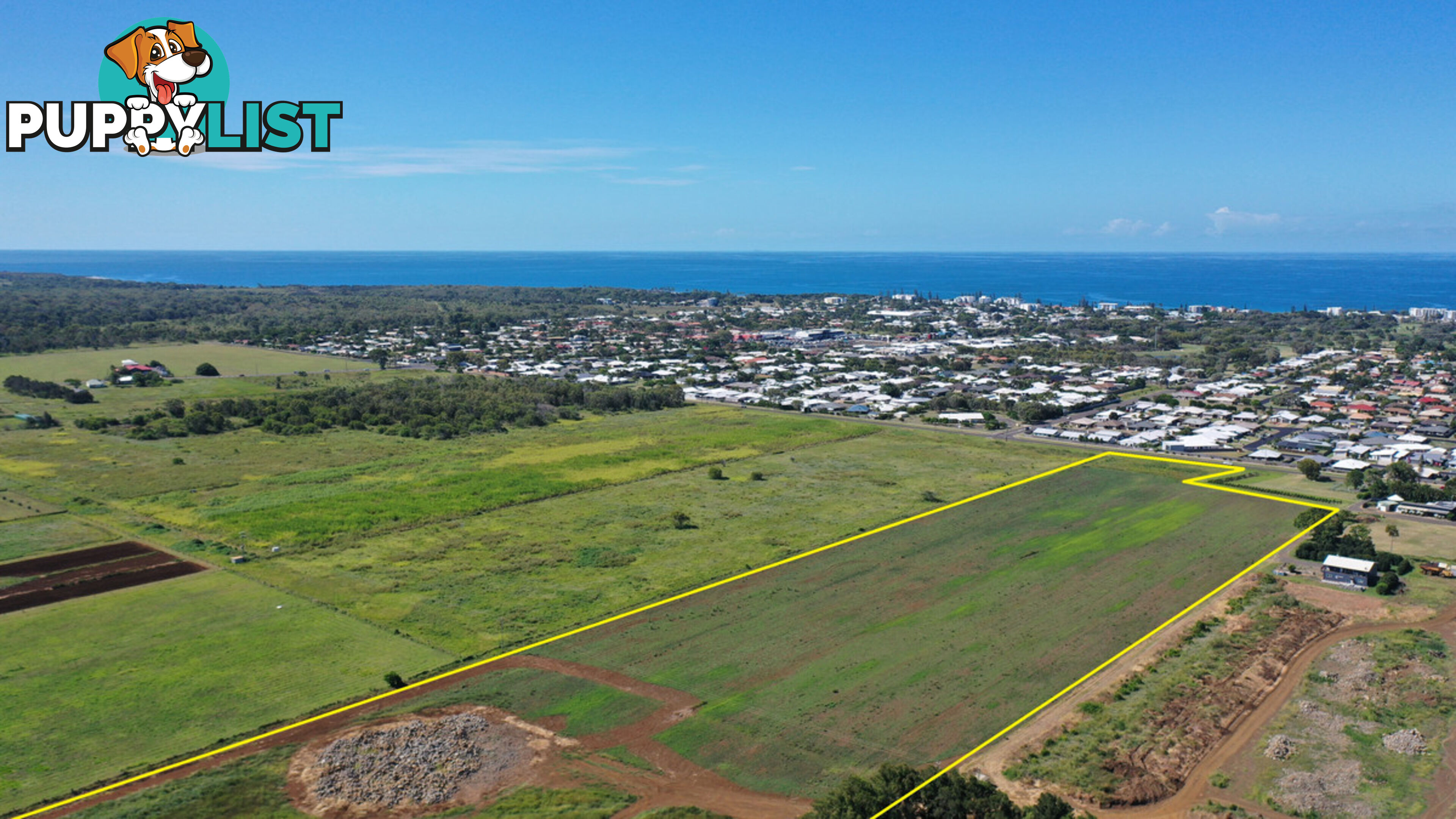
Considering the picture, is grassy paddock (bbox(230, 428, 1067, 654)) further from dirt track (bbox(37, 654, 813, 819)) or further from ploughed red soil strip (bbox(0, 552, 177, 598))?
dirt track (bbox(37, 654, 813, 819))

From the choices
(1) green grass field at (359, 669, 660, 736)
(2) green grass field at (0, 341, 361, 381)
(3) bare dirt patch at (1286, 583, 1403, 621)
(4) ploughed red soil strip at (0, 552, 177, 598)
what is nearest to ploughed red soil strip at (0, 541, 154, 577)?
(4) ploughed red soil strip at (0, 552, 177, 598)

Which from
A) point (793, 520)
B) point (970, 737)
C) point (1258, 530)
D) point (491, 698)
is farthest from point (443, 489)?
point (1258, 530)

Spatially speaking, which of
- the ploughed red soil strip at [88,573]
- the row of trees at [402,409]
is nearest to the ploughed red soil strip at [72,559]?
the ploughed red soil strip at [88,573]

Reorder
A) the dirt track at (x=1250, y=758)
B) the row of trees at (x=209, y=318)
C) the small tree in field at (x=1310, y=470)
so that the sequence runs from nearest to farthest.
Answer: the dirt track at (x=1250, y=758)
the small tree in field at (x=1310, y=470)
the row of trees at (x=209, y=318)

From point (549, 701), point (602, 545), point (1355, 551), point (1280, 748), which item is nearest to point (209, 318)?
point (602, 545)

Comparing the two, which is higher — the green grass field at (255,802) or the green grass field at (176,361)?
the green grass field at (176,361)

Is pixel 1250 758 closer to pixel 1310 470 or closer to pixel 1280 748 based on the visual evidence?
pixel 1280 748

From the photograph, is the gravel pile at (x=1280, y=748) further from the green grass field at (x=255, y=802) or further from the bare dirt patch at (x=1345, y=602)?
the green grass field at (x=255, y=802)
